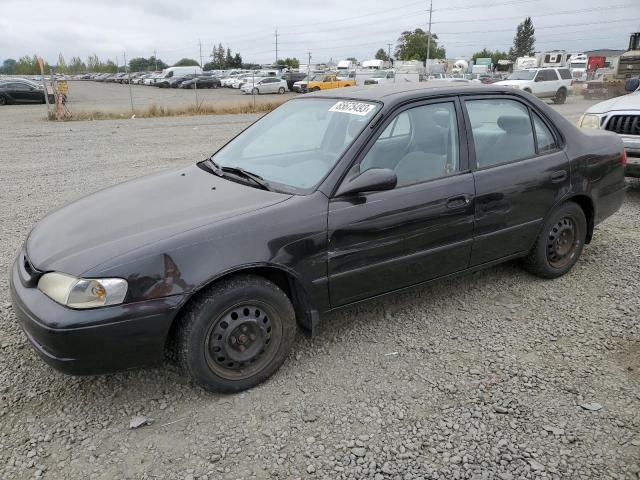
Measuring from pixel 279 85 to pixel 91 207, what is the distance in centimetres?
4054

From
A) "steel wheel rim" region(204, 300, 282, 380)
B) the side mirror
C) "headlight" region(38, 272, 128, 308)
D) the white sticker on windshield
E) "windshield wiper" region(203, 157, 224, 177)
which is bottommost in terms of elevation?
"steel wheel rim" region(204, 300, 282, 380)

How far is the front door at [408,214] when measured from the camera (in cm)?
307

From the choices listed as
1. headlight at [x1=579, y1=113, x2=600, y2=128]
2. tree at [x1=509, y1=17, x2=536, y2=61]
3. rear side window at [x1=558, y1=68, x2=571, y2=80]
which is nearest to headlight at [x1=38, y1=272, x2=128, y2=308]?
headlight at [x1=579, y1=113, x2=600, y2=128]

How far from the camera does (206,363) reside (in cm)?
276

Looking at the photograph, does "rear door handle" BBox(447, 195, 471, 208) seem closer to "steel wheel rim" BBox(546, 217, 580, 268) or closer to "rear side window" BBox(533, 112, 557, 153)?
"rear side window" BBox(533, 112, 557, 153)

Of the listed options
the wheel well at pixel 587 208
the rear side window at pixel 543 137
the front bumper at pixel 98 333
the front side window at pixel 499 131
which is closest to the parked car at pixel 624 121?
the wheel well at pixel 587 208

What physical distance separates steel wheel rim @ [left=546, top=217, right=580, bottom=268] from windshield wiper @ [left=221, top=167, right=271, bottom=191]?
2.38 meters

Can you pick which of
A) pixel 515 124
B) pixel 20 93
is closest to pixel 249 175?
pixel 515 124

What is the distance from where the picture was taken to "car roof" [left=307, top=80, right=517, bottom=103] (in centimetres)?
344

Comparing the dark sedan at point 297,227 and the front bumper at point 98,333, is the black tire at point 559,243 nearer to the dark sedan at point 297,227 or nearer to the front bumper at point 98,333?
the dark sedan at point 297,227

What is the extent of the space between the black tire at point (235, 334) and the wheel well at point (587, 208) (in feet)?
9.09

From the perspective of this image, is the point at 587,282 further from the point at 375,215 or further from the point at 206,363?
the point at 206,363

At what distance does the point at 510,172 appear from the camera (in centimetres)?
373

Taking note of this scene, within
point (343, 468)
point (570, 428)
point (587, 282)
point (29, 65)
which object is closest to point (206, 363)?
point (343, 468)
